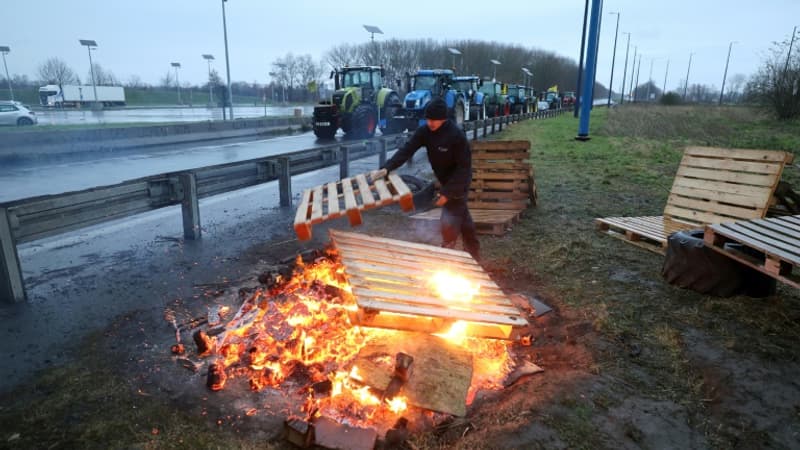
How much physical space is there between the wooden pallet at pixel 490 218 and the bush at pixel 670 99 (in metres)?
61.5

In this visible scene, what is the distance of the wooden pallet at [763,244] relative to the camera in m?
3.92

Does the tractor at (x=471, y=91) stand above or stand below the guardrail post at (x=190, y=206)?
above

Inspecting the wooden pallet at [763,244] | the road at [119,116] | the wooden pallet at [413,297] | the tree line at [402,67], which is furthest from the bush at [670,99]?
the wooden pallet at [413,297]

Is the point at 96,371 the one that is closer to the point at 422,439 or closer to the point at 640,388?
the point at 422,439

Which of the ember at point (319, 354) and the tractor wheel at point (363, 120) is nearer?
the ember at point (319, 354)

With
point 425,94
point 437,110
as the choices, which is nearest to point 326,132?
point 425,94

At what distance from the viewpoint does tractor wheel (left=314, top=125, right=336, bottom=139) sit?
2028 cm

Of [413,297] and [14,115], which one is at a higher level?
[14,115]

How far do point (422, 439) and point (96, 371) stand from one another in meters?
2.32

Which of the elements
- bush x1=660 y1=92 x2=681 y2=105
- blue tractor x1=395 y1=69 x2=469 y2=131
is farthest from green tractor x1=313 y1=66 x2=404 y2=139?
bush x1=660 y1=92 x2=681 y2=105

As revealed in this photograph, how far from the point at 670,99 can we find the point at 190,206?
6544cm

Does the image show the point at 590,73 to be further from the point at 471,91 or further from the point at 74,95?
the point at 74,95

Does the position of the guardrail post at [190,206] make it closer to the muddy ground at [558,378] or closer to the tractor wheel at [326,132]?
the muddy ground at [558,378]

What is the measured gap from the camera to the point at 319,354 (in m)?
3.48
